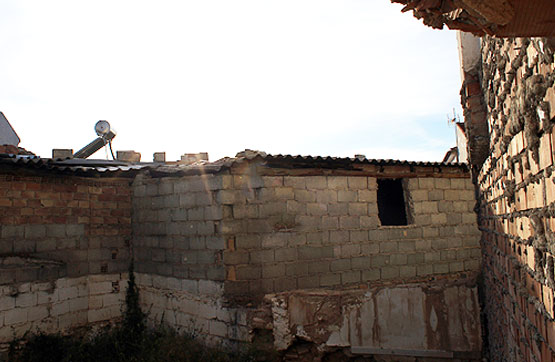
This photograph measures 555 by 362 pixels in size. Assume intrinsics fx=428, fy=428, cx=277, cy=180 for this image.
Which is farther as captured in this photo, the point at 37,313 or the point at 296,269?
the point at 37,313

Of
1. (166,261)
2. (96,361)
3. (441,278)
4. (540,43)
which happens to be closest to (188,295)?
(166,261)

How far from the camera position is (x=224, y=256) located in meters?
6.39

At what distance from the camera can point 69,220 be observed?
7.51 m

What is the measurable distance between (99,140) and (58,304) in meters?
6.95

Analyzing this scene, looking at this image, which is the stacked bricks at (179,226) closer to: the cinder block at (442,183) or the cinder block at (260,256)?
the cinder block at (260,256)

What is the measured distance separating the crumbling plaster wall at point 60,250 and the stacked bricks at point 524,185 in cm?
646

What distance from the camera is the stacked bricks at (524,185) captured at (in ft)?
6.09

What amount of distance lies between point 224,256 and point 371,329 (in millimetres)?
2525

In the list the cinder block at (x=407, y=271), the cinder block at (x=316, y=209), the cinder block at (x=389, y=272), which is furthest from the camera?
the cinder block at (x=407, y=271)

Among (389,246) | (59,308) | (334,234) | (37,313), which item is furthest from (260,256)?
(37,313)

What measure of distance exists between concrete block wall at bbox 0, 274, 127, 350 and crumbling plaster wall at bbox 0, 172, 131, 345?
0.5 inches

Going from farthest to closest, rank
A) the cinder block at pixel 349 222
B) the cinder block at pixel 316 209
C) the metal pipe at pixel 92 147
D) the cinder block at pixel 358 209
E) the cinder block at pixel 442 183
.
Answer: the metal pipe at pixel 92 147 < the cinder block at pixel 442 183 < the cinder block at pixel 358 209 < the cinder block at pixel 349 222 < the cinder block at pixel 316 209

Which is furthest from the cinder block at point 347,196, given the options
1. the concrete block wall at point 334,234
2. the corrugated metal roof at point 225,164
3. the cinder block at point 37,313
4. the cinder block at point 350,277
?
the cinder block at point 37,313

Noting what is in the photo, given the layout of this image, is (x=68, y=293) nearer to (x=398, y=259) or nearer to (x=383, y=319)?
(x=383, y=319)
